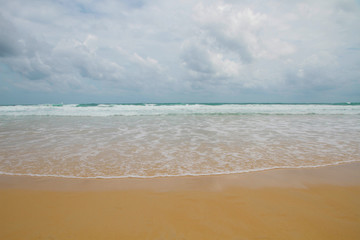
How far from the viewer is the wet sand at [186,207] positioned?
197 centimetres

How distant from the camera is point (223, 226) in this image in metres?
2.04

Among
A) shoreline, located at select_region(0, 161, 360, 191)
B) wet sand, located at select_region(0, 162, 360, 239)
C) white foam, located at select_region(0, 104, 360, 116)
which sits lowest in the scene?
wet sand, located at select_region(0, 162, 360, 239)

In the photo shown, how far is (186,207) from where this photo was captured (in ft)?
7.98

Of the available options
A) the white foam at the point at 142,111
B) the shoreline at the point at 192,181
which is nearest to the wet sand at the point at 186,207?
the shoreline at the point at 192,181

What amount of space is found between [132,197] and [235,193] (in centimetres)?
Answer: 152

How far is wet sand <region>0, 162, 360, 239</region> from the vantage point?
1.97 m

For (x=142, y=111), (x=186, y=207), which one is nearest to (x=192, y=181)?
(x=186, y=207)

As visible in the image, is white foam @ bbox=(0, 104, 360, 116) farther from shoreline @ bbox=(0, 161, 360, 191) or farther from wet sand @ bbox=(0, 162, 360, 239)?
wet sand @ bbox=(0, 162, 360, 239)

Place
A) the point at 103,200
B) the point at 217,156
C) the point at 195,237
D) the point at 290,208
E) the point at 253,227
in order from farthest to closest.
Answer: the point at 217,156
the point at 103,200
the point at 290,208
the point at 253,227
the point at 195,237

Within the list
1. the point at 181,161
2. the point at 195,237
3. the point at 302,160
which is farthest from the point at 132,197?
the point at 302,160

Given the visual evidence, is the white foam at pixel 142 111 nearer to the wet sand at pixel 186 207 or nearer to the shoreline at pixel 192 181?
the shoreline at pixel 192 181

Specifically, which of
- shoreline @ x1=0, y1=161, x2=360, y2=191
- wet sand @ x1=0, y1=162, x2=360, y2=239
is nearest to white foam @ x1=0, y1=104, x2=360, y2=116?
shoreline @ x1=0, y1=161, x2=360, y2=191

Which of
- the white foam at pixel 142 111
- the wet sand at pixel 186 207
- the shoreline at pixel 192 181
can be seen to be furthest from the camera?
the white foam at pixel 142 111

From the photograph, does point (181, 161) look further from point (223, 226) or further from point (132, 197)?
point (223, 226)
